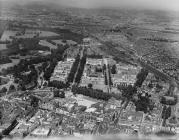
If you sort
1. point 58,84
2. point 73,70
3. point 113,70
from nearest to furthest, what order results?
point 58,84
point 73,70
point 113,70

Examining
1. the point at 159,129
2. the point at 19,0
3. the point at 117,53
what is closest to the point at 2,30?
the point at 19,0

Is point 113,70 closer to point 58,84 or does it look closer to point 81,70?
point 81,70

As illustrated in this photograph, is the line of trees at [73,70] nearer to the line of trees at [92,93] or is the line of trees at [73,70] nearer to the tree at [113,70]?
the line of trees at [92,93]

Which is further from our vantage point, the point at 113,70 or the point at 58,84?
the point at 113,70

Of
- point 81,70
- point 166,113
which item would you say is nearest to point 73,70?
point 81,70

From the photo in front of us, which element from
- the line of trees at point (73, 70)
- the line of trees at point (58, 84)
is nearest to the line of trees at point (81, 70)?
the line of trees at point (73, 70)

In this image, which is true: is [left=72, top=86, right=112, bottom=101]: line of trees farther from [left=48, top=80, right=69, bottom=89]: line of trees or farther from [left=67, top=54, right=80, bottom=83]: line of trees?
[left=67, top=54, right=80, bottom=83]: line of trees

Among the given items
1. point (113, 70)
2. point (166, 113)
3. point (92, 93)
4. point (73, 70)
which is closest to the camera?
point (166, 113)
